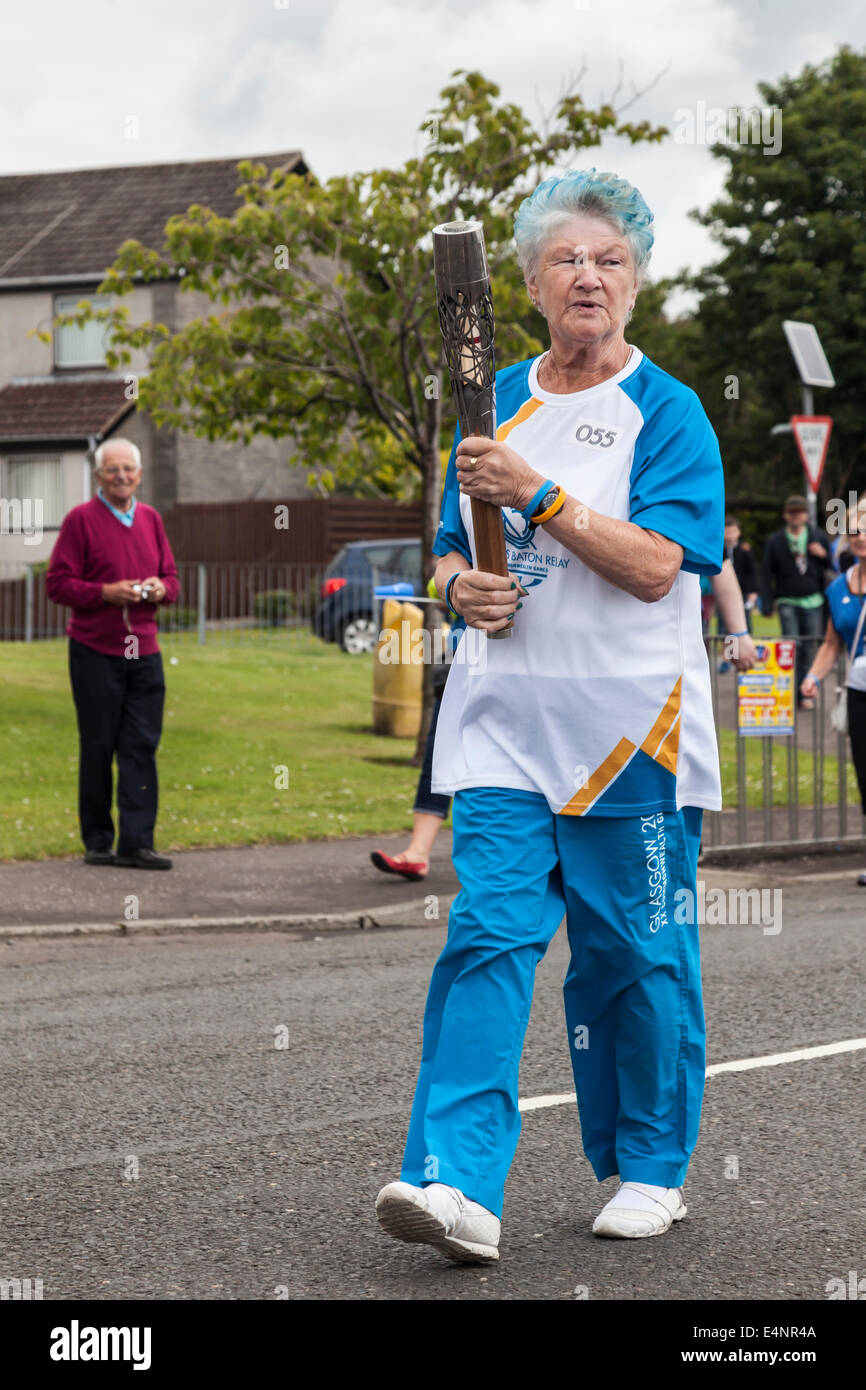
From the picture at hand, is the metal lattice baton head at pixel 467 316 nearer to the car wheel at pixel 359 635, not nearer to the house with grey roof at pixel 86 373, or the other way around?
the car wheel at pixel 359 635

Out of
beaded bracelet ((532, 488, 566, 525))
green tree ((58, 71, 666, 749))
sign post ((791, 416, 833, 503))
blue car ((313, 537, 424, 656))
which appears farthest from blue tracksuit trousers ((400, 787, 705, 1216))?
blue car ((313, 537, 424, 656))

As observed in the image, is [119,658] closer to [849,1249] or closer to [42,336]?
[849,1249]

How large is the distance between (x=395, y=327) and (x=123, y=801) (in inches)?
249

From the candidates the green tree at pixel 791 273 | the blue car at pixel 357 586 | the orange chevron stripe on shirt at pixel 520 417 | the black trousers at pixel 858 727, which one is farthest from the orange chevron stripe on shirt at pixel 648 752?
the green tree at pixel 791 273

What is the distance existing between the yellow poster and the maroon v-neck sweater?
3461 millimetres

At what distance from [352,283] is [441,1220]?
12.0 m

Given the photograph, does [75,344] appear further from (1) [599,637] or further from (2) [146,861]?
(1) [599,637]

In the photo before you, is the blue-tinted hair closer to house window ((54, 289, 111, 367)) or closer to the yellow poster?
the yellow poster

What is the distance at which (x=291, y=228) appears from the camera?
14.4 metres

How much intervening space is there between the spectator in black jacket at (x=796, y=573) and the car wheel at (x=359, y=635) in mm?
7764

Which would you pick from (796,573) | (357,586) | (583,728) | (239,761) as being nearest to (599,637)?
(583,728)

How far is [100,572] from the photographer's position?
31.1 feet

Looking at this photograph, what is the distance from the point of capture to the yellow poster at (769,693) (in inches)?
419
